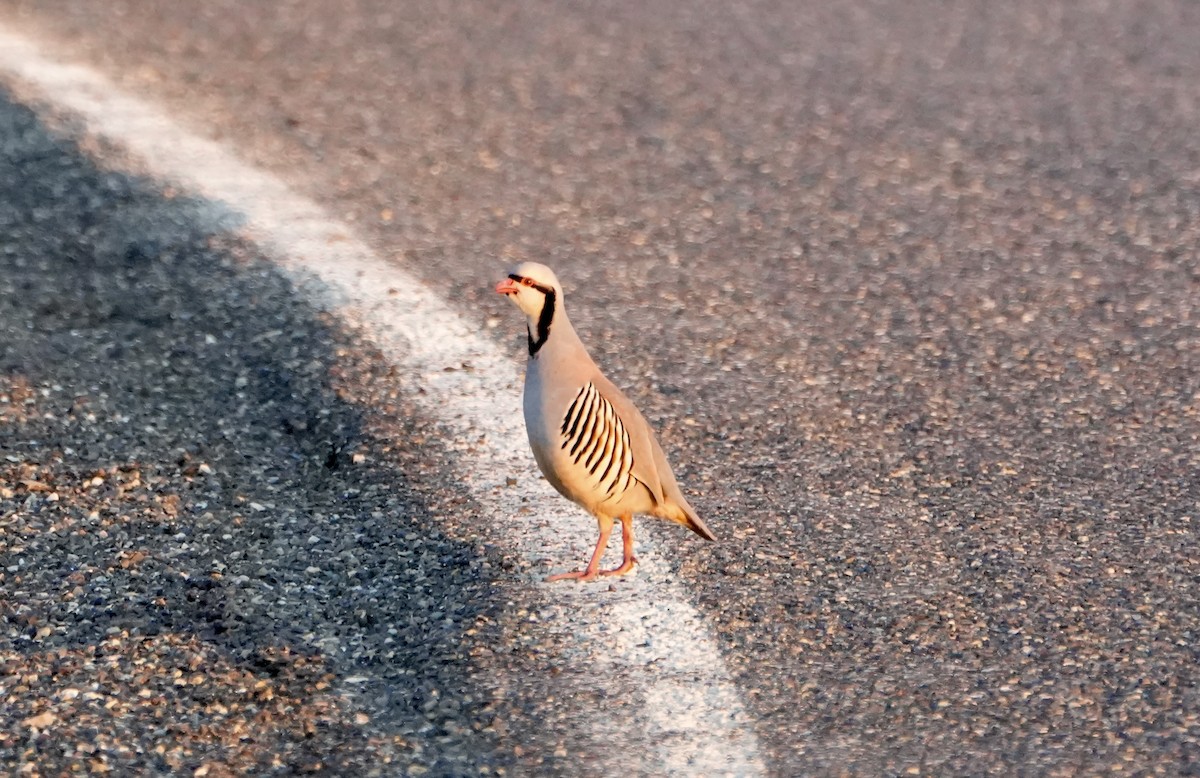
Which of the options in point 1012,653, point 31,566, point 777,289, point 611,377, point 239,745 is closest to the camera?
point 239,745

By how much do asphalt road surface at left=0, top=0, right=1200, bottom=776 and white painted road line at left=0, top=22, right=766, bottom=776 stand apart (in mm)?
85

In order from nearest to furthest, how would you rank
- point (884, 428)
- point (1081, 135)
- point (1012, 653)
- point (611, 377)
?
1. point (1012, 653)
2. point (884, 428)
3. point (611, 377)
4. point (1081, 135)

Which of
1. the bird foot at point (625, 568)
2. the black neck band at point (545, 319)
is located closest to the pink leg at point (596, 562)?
the bird foot at point (625, 568)

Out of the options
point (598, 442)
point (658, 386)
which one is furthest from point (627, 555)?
point (658, 386)

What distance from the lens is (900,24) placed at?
10.2 metres

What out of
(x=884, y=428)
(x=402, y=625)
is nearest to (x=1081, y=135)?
(x=884, y=428)

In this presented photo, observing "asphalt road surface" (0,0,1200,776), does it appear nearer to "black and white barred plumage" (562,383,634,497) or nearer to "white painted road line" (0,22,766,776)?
"white painted road line" (0,22,766,776)

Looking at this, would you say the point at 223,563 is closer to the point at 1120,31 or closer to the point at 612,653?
the point at 612,653

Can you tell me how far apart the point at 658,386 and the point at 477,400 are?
2.23 ft

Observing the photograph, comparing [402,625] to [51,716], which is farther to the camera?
[402,625]

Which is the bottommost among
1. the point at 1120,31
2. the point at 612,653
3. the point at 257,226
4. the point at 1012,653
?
the point at 257,226

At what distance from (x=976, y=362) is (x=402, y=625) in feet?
8.96

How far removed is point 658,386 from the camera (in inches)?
233

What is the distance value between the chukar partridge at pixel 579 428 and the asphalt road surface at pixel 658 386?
363 millimetres
